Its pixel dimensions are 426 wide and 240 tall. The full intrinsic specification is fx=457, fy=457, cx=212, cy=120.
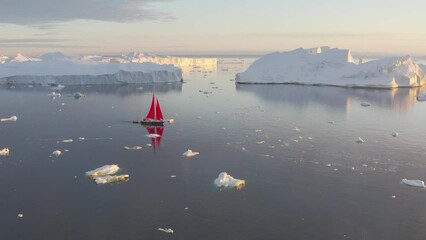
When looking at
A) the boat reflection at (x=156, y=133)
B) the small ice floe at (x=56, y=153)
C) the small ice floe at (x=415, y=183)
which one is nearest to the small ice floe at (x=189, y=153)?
the boat reflection at (x=156, y=133)

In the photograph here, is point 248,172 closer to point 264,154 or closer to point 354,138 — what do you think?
point 264,154

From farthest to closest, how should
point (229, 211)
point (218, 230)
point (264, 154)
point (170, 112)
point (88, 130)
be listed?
1. point (170, 112)
2. point (88, 130)
3. point (264, 154)
4. point (229, 211)
5. point (218, 230)

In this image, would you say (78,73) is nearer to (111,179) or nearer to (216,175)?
(111,179)

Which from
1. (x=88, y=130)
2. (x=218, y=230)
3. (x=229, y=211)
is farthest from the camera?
(x=88, y=130)

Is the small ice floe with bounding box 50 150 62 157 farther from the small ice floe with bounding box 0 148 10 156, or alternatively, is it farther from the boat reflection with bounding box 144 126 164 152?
the boat reflection with bounding box 144 126 164 152

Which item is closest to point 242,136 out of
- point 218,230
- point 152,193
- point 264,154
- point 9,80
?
point 264,154

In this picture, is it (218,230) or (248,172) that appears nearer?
(218,230)

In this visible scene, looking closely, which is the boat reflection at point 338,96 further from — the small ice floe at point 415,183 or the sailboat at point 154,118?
the small ice floe at point 415,183
